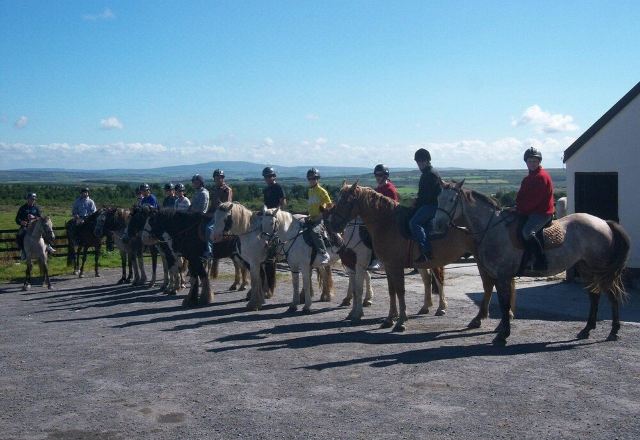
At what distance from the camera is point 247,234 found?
482 inches

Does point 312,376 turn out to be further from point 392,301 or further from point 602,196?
point 602,196

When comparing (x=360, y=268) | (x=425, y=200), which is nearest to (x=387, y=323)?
(x=360, y=268)

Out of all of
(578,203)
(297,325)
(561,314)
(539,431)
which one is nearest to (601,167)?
(578,203)

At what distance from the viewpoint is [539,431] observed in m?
5.84

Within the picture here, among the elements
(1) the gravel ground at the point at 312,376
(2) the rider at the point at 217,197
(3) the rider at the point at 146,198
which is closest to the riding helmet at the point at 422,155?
(1) the gravel ground at the point at 312,376

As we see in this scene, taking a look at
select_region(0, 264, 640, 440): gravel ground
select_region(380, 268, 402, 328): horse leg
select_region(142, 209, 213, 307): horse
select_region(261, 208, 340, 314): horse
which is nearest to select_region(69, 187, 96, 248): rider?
select_region(142, 209, 213, 307): horse

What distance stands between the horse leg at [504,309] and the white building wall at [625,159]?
6296mm

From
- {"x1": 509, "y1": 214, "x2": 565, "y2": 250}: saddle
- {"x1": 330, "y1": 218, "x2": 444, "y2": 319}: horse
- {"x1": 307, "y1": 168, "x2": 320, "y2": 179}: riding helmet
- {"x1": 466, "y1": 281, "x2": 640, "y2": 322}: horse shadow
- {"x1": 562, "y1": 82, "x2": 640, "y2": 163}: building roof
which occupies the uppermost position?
{"x1": 562, "y1": 82, "x2": 640, "y2": 163}: building roof

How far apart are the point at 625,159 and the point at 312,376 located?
33.0 ft

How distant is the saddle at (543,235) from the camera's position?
9.23 meters

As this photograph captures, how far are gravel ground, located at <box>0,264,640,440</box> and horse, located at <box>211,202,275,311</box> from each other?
450mm

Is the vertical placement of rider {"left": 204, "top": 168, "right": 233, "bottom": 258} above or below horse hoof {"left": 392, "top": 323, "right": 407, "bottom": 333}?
above

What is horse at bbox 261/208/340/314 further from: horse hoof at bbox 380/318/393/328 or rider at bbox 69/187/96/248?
rider at bbox 69/187/96/248

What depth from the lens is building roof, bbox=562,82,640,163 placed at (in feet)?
46.4
